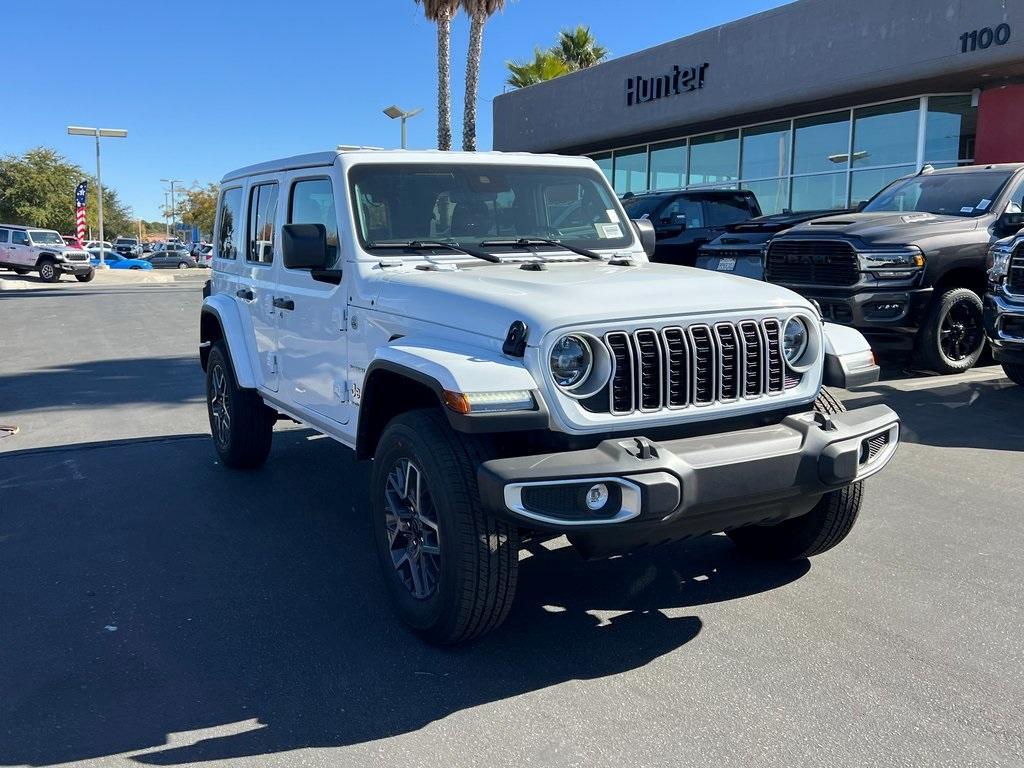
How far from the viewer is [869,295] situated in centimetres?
888

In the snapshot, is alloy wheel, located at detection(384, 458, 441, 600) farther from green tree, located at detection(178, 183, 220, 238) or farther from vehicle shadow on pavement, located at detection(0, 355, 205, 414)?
green tree, located at detection(178, 183, 220, 238)

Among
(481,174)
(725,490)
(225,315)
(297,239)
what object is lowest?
(725,490)

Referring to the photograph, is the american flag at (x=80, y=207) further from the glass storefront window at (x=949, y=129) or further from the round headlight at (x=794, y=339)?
the round headlight at (x=794, y=339)

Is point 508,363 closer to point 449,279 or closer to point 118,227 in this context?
point 449,279

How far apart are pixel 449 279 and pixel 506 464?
125cm

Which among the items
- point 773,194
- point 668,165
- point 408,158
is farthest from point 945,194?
point 668,165

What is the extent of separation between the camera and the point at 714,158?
21828 millimetres

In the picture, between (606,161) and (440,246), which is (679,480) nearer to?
(440,246)

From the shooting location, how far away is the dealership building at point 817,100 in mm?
15195

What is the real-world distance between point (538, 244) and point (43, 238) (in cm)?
3287

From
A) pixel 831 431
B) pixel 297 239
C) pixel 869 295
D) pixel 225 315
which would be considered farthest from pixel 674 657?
pixel 869 295

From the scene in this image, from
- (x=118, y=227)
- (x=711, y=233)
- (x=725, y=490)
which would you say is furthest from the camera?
(x=118, y=227)

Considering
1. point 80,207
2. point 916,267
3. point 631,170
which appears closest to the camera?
point 916,267

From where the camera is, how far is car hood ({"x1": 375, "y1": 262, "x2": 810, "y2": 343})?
356cm
